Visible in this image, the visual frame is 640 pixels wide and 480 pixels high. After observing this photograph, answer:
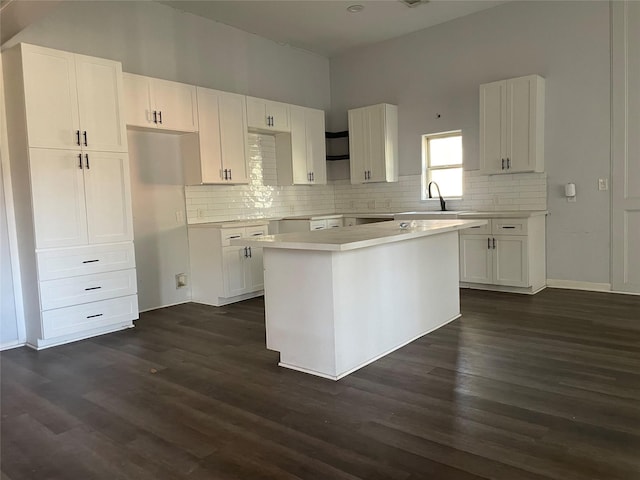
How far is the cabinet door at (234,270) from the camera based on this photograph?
5300mm

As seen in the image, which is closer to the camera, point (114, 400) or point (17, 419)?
point (17, 419)

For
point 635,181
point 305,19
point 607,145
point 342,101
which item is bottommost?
point 635,181

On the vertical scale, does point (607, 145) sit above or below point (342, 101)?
below

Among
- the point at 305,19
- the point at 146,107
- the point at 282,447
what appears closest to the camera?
the point at 282,447

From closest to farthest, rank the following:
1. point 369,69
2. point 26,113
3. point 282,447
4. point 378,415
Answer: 1. point 282,447
2. point 378,415
3. point 26,113
4. point 369,69

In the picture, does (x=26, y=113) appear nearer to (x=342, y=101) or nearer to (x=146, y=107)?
(x=146, y=107)

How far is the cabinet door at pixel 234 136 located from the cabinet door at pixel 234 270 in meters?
0.89

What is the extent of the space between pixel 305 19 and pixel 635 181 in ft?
13.6

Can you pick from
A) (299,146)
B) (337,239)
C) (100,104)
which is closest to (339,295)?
(337,239)

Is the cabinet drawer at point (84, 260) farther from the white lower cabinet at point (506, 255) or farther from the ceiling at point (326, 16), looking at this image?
the white lower cabinet at point (506, 255)

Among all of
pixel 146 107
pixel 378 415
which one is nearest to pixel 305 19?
pixel 146 107

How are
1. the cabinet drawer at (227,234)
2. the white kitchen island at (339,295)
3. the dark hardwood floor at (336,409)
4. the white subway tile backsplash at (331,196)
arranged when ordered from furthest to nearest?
the white subway tile backsplash at (331,196)
the cabinet drawer at (227,234)
the white kitchen island at (339,295)
the dark hardwood floor at (336,409)

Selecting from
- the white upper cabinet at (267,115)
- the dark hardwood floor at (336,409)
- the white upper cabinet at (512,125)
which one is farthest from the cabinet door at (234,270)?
the white upper cabinet at (512,125)

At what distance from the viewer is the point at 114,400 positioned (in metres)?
2.92
